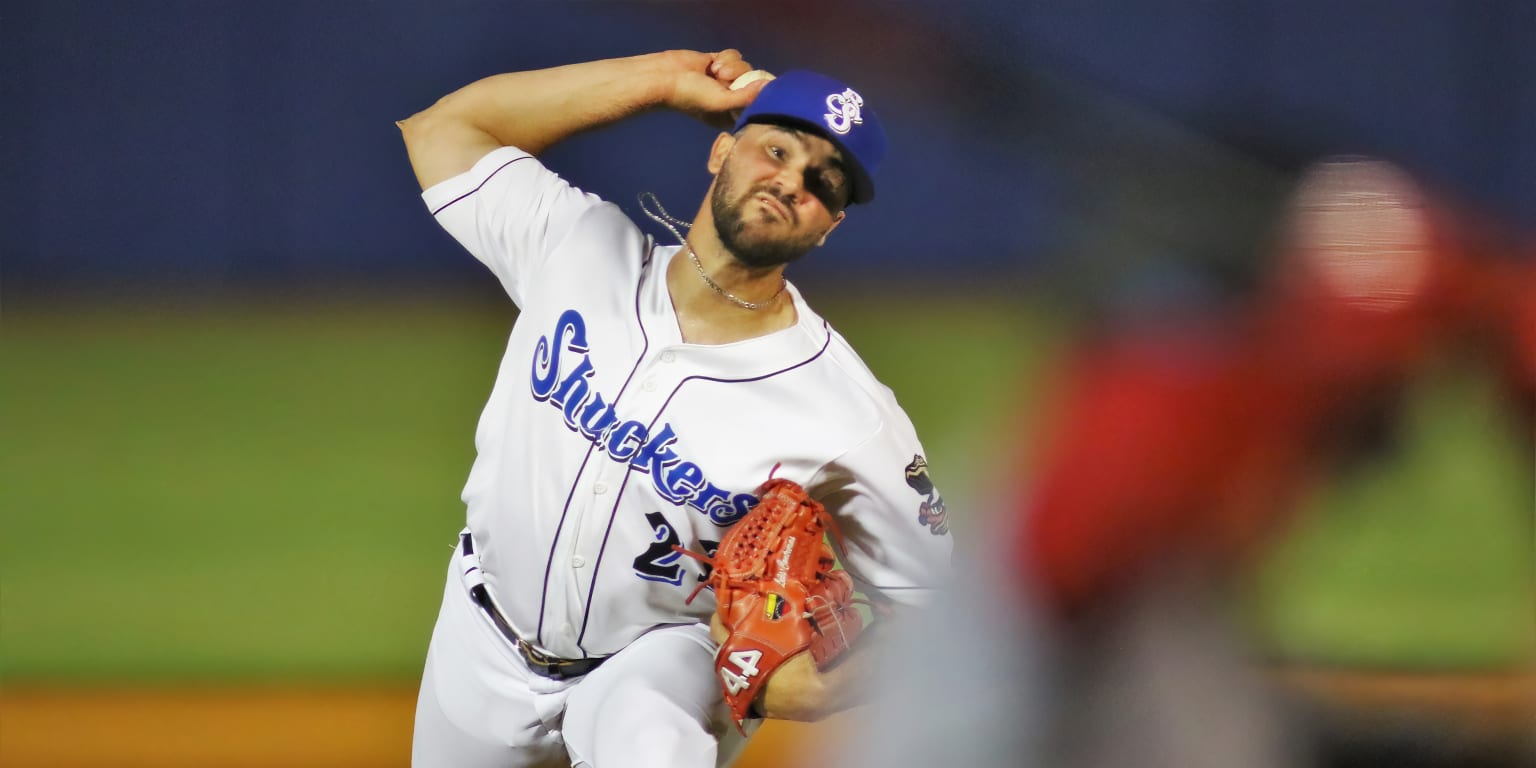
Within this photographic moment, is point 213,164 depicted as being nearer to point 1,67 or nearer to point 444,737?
point 1,67

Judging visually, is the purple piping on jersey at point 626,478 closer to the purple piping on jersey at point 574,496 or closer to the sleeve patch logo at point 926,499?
the purple piping on jersey at point 574,496

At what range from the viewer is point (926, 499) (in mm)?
2139

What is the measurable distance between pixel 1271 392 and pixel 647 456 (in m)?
1.16

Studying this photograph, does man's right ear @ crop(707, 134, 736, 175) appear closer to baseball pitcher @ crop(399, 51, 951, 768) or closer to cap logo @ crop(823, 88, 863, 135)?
baseball pitcher @ crop(399, 51, 951, 768)

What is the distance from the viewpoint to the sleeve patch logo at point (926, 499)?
6.98 feet

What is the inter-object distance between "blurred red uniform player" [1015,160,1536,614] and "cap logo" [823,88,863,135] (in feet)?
3.28

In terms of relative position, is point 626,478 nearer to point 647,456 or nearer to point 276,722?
point 647,456

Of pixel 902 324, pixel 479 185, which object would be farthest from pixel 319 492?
pixel 479 185

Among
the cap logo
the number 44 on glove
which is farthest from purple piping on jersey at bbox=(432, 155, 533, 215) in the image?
the number 44 on glove

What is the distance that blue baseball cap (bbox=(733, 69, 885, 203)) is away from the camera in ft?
6.93

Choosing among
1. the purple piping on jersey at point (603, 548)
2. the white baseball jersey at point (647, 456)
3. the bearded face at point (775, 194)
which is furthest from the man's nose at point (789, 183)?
the purple piping on jersey at point (603, 548)

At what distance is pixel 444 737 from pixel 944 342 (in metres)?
3.94

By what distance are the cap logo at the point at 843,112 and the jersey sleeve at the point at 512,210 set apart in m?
0.45

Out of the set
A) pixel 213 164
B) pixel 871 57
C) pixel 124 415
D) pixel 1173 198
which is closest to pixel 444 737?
pixel 1173 198
